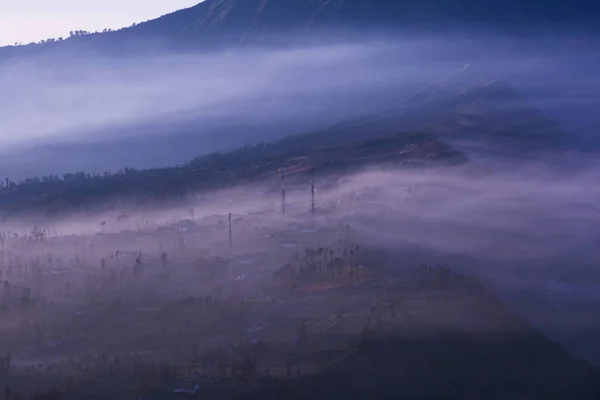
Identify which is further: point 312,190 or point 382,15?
point 382,15

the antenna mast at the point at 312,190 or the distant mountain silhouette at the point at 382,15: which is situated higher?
the distant mountain silhouette at the point at 382,15

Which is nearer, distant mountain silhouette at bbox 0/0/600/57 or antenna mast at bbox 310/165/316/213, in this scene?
antenna mast at bbox 310/165/316/213

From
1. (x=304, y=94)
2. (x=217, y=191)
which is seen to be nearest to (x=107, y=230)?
(x=217, y=191)

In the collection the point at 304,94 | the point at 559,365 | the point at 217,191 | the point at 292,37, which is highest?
the point at 292,37

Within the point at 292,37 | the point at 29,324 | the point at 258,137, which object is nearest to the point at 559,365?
the point at 29,324

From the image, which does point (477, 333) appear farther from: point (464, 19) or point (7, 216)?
point (464, 19)

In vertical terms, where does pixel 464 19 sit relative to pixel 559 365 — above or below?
above

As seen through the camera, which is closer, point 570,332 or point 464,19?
point 570,332

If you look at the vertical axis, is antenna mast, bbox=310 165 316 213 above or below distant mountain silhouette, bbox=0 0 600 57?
below

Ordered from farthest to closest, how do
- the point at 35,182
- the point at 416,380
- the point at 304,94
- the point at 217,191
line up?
the point at 304,94 < the point at 35,182 < the point at 217,191 < the point at 416,380

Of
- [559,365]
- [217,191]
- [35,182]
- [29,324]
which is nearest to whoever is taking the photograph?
[559,365]

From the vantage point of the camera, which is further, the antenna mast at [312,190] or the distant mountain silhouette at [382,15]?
the distant mountain silhouette at [382,15]
